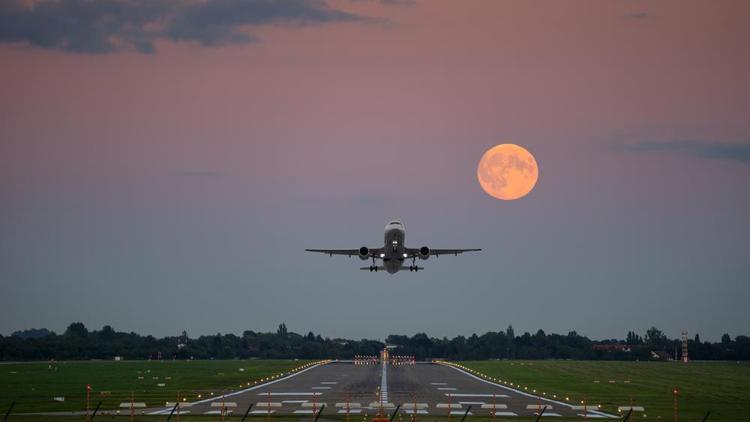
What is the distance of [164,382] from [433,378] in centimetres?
3322

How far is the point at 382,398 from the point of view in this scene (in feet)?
300

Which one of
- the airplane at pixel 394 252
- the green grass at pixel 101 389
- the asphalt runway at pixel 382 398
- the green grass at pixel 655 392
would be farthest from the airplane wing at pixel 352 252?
the green grass at pixel 655 392

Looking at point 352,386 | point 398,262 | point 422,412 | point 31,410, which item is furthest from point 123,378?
point 422,412

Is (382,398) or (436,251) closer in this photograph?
(382,398)

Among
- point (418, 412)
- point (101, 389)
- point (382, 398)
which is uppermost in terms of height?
point (101, 389)

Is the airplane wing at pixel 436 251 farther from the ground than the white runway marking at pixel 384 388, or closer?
farther from the ground

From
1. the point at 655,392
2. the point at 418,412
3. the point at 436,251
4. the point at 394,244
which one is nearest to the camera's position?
the point at 418,412

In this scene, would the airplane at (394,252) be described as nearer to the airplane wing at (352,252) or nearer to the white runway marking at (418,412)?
the airplane wing at (352,252)

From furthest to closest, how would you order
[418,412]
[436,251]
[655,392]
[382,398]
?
[436,251]
[655,392]
[382,398]
[418,412]

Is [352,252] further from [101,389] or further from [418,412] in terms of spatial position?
[418,412]

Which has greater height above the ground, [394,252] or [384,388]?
[394,252]

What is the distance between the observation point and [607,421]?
2795 inches

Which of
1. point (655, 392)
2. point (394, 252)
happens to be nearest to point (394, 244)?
point (394, 252)

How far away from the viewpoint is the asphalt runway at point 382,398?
78250mm
